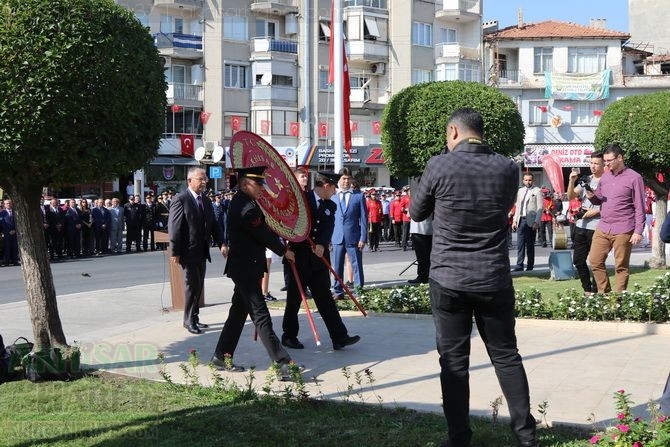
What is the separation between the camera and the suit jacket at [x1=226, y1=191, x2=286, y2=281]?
7.48 meters

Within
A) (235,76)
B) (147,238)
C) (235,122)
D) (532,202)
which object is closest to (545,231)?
(532,202)

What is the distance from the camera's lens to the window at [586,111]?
5966 cm

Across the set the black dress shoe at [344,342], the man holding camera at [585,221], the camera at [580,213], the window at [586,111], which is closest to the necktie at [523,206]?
the camera at [580,213]

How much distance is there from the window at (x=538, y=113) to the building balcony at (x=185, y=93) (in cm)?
2400

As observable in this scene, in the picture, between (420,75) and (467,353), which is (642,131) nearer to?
(467,353)

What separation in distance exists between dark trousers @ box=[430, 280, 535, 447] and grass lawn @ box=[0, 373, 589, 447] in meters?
0.28

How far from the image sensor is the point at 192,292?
380 inches

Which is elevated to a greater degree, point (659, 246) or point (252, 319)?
point (252, 319)

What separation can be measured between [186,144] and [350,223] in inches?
1464

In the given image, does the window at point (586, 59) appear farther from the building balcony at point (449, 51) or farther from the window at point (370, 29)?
the window at point (370, 29)

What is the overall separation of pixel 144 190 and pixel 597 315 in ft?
126

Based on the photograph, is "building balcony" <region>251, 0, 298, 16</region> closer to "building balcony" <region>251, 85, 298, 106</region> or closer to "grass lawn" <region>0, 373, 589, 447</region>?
"building balcony" <region>251, 85, 298, 106</region>

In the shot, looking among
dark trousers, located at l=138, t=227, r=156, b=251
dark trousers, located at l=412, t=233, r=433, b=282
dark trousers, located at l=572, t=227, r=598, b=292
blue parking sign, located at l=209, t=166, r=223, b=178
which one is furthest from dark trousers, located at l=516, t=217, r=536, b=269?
blue parking sign, located at l=209, t=166, r=223, b=178

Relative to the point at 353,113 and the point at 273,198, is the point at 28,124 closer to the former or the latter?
the point at 273,198
